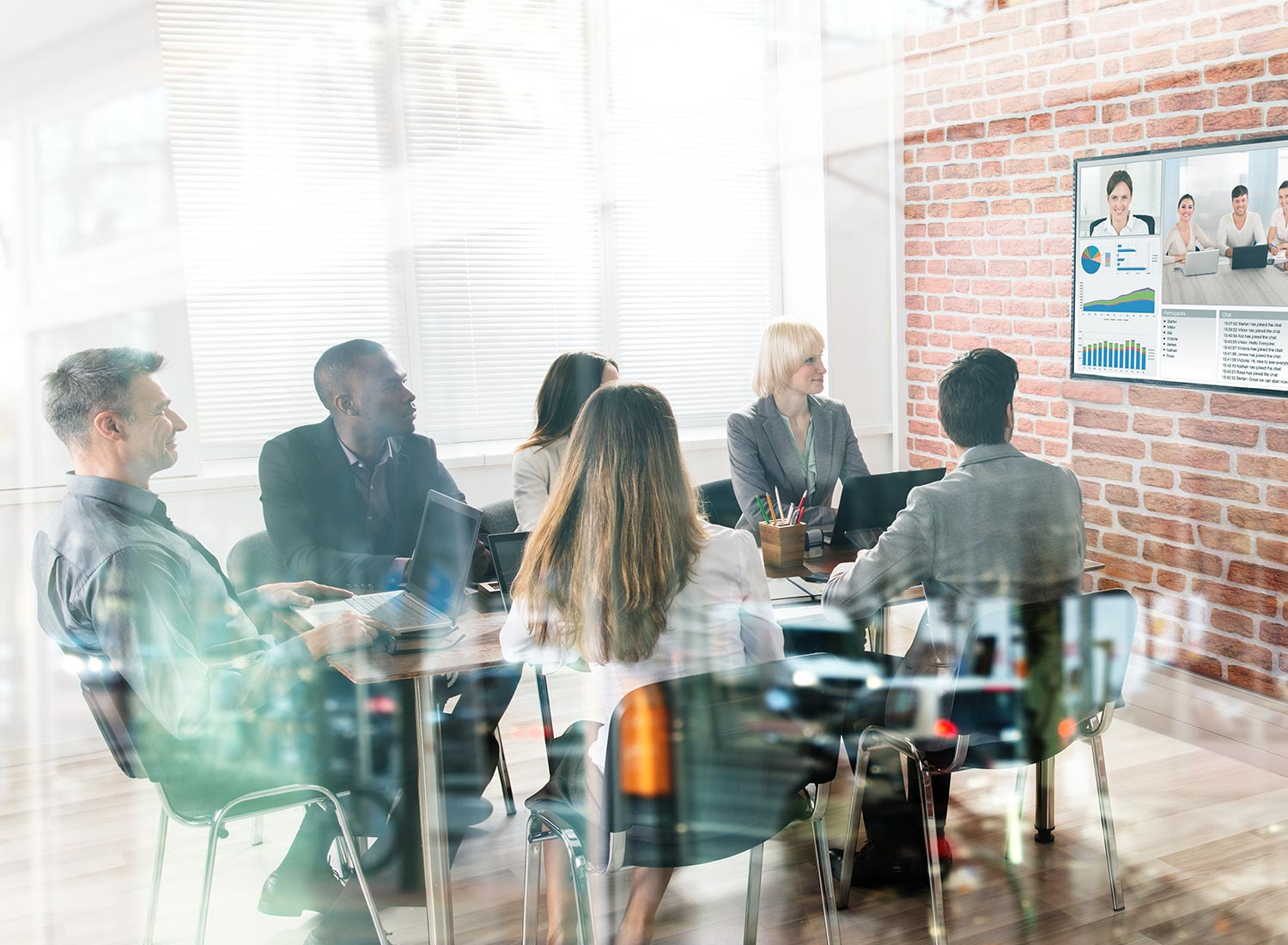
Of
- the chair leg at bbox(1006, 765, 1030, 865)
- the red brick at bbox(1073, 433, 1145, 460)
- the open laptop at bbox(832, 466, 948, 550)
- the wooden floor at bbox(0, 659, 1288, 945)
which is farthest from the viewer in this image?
the red brick at bbox(1073, 433, 1145, 460)

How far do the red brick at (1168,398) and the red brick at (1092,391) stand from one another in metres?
0.05

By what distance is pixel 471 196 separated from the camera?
4.31 m

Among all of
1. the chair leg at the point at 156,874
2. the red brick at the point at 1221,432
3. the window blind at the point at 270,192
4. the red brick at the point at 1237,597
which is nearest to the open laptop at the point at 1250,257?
the red brick at the point at 1221,432

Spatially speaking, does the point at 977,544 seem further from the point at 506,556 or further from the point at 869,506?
the point at 506,556

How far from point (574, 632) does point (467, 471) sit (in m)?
2.33

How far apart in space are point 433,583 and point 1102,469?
233 cm

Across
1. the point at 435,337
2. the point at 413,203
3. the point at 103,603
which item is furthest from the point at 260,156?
the point at 103,603

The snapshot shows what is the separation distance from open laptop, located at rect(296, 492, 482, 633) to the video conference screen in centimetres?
221

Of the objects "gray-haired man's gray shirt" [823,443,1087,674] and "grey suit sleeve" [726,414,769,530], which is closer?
"gray-haired man's gray shirt" [823,443,1087,674]

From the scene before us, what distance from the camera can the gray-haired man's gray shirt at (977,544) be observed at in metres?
2.27

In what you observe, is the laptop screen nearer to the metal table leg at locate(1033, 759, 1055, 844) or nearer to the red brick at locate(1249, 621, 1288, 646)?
the metal table leg at locate(1033, 759, 1055, 844)

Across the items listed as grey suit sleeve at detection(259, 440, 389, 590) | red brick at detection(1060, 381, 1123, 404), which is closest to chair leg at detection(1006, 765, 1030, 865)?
red brick at detection(1060, 381, 1123, 404)

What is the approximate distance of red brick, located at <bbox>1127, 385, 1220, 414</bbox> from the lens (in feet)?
10.9

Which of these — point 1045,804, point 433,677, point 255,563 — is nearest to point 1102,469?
point 1045,804
